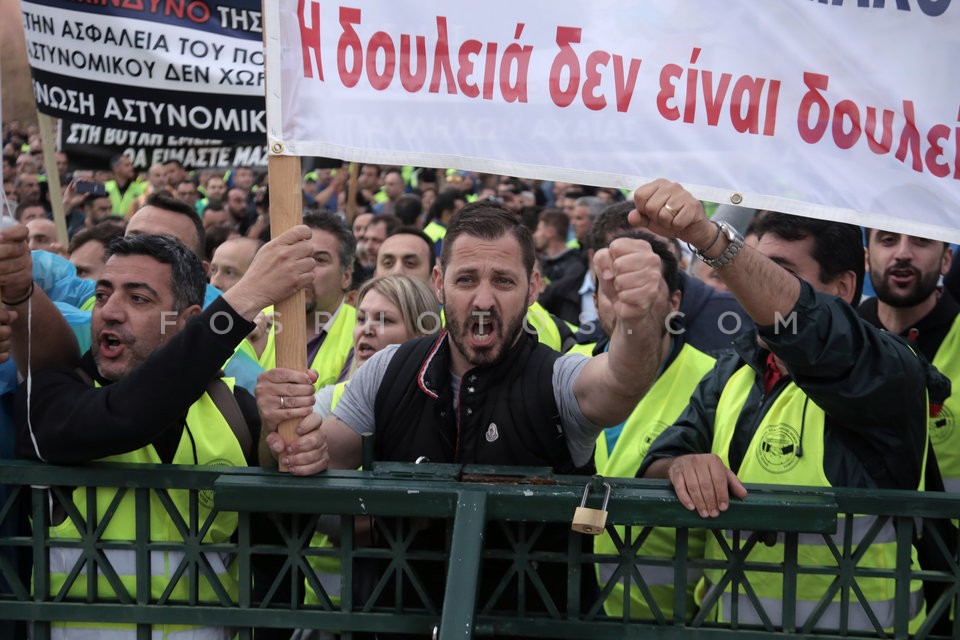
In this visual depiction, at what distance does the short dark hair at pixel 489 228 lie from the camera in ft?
10.2

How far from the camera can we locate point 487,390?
2.97 m

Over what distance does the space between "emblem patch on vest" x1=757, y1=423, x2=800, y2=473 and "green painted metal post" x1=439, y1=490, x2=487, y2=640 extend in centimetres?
95

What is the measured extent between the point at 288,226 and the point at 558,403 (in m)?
0.91

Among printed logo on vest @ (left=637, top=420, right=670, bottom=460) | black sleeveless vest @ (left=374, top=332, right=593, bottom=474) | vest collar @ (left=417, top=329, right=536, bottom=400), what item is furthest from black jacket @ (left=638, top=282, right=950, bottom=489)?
printed logo on vest @ (left=637, top=420, right=670, bottom=460)

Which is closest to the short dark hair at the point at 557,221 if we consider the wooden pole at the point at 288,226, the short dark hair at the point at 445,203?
the short dark hair at the point at 445,203

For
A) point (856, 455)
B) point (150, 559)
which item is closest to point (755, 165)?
point (856, 455)

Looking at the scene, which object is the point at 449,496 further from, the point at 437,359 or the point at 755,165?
the point at 755,165

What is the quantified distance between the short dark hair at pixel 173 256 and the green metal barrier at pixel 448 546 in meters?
0.87

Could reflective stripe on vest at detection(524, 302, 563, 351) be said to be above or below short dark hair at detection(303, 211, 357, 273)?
below

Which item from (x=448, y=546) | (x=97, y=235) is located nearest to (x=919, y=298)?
(x=448, y=546)

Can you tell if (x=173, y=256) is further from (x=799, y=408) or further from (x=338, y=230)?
(x=338, y=230)

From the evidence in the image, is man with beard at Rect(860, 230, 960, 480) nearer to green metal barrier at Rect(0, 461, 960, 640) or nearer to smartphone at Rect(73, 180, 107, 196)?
green metal barrier at Rect(0, 461, 960, 640)

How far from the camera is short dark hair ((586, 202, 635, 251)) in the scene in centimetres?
498

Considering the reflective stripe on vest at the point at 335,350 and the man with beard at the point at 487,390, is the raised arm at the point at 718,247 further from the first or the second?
the reflective stripe on vest at the point at 335,350
